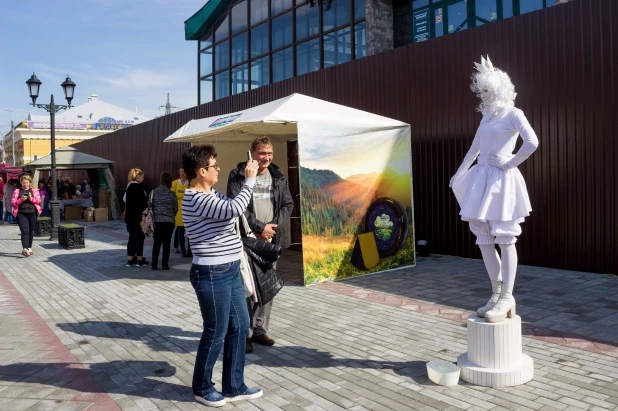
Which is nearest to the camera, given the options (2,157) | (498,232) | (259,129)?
(498,232)

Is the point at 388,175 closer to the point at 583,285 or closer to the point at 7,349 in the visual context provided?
the point at 583,285

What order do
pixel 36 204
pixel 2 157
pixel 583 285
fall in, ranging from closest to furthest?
pixel 583 285 < pixel 36 204 < pixel 2 157

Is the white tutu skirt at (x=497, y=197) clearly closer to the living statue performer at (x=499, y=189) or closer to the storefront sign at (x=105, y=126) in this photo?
the living statue performer at (x=499, y=189)

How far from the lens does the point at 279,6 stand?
17.3 m

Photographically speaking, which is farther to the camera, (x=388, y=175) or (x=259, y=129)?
(x=259, y=129)

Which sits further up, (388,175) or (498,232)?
(388,175)

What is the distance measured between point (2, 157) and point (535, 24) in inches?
3006

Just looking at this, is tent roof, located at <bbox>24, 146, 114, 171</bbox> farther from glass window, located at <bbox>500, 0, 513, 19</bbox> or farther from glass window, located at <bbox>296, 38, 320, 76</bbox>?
glass window, located at <bbox>500, 0, 513, 19</bbox>

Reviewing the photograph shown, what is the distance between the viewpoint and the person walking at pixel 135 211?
9531mm

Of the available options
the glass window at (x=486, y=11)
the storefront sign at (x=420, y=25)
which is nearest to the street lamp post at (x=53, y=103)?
the storefront sign at (x=420, y=25)

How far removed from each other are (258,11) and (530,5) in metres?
9.39

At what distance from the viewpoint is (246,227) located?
4574 mm

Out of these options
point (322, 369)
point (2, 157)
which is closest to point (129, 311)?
point (322, 369)

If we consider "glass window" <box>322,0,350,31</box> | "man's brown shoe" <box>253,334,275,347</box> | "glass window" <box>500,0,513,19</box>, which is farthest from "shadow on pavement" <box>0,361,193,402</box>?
"glass window" <box>322,0,350,31</box>
